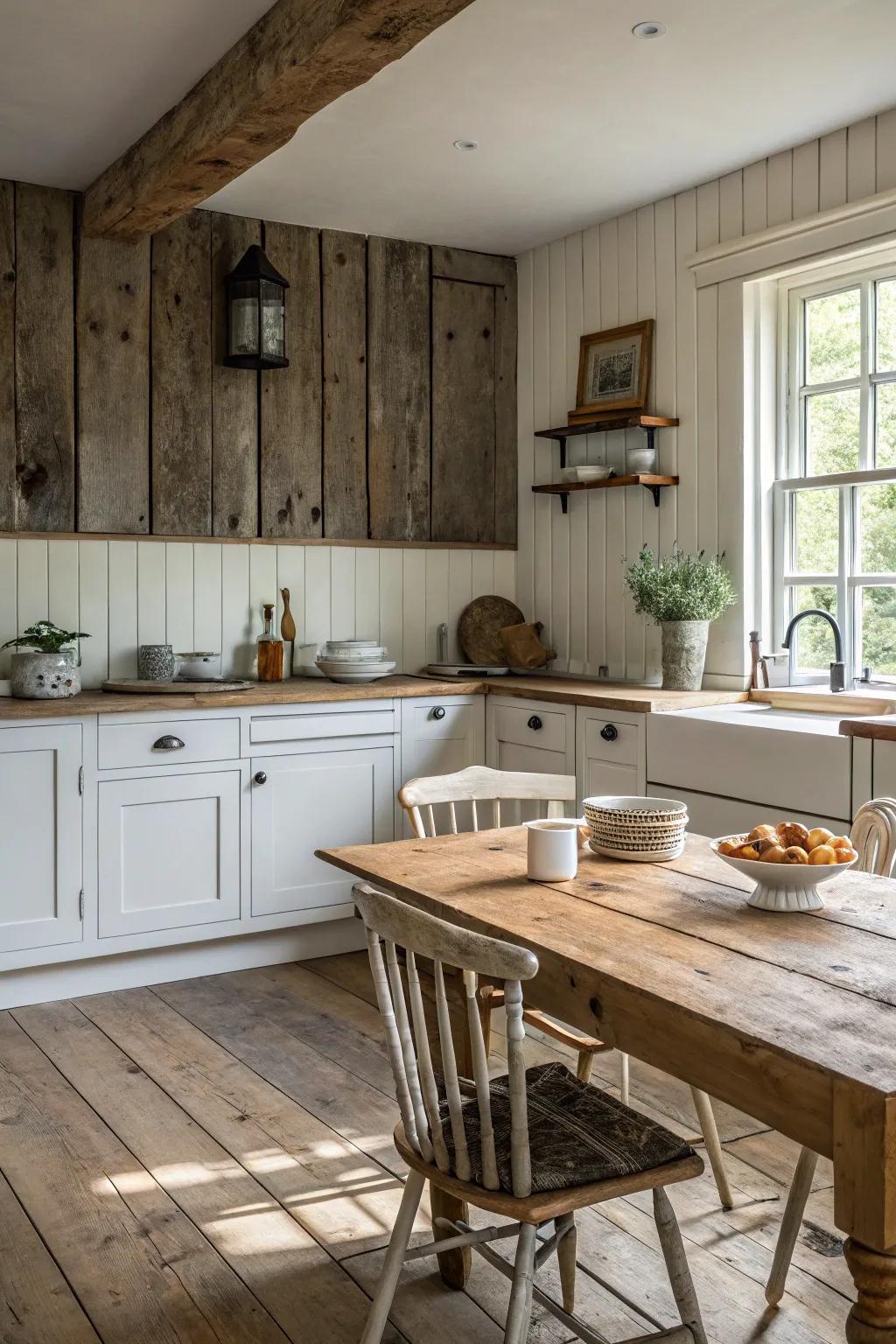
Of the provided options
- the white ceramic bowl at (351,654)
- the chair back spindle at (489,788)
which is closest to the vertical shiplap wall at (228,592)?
the white ceramic bowl at (351,654)

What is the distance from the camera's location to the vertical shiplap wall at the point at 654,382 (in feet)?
13.1

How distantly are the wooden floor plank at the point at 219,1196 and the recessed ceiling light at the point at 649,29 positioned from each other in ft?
9.80

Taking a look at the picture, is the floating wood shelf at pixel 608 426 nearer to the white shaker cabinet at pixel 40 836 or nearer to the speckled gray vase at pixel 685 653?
the speckled gray vase at pixel 685 653

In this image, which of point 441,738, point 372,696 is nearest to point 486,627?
point 441,738

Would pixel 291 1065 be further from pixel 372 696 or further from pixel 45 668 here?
pixel 45 668

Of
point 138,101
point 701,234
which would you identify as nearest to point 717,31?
point 701,234

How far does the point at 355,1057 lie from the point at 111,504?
2226 millimetres

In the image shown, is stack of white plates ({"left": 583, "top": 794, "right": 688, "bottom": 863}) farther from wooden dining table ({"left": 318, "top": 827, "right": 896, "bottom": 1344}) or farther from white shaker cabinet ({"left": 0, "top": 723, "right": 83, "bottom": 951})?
white shaker cabinet ({"left": 0, "top": 723, "right": 83, "bottom": 951})

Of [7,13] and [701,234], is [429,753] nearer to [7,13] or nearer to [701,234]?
[701,234]

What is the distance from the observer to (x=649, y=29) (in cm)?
309

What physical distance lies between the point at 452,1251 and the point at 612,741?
2.04 metres

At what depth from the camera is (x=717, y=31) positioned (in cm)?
312

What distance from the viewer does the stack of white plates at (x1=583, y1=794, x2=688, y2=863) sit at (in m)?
2.28

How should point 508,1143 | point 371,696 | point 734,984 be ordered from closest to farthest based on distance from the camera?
1. point 734,984
2. point 508,1143
3. point 371,696
